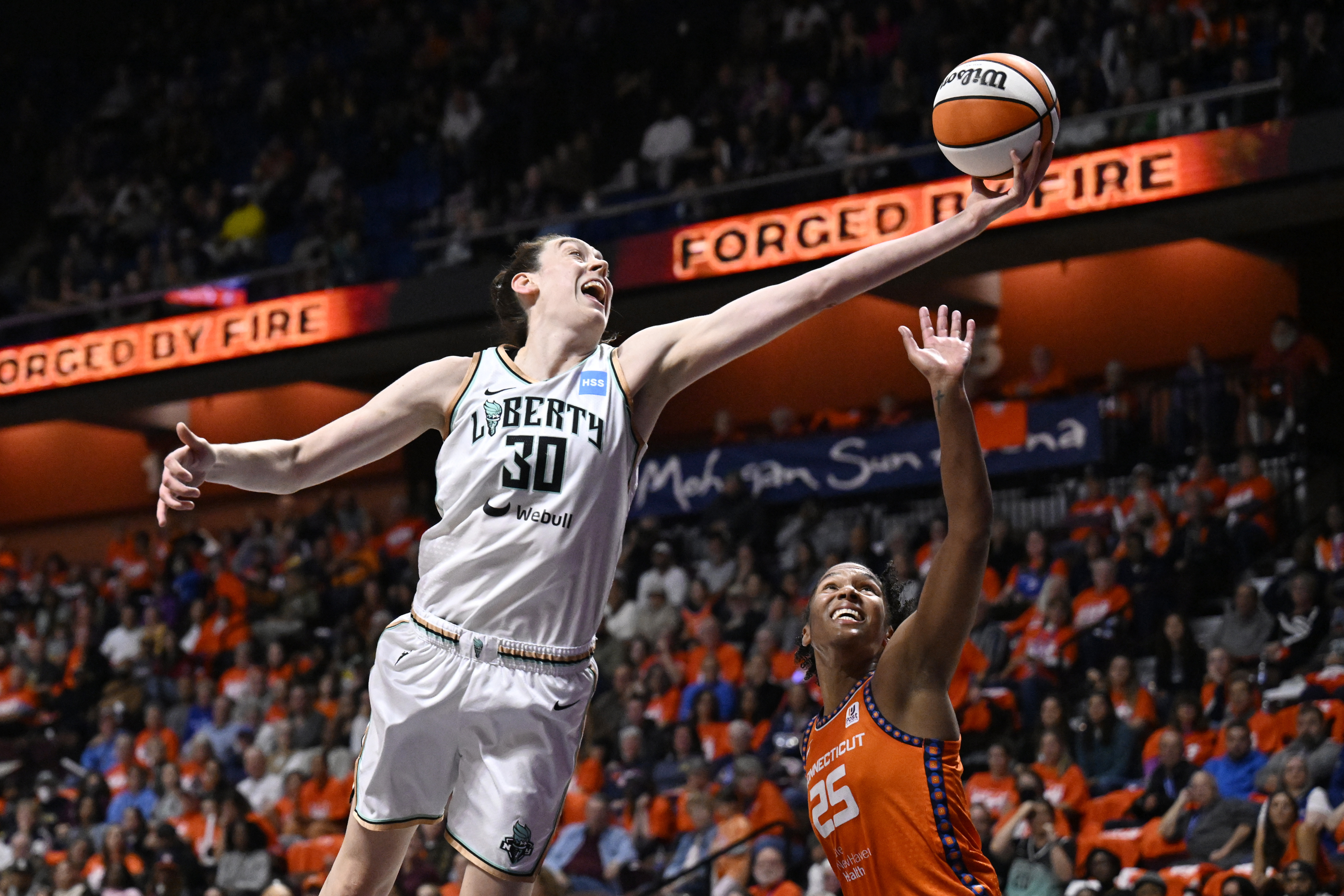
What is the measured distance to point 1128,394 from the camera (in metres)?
13.5

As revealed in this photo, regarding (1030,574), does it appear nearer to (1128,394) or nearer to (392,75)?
(1128,394)

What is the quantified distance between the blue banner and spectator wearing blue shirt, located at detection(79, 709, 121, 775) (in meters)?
5.49

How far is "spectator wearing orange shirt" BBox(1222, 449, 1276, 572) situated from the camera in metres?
11.9

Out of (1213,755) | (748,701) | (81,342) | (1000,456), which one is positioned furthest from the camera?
(81,342)

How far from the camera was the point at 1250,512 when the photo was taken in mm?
12125

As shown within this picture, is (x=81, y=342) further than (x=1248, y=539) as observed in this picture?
Yes

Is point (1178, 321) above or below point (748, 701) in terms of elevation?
above

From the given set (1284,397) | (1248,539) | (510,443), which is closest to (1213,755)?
(1248,539)

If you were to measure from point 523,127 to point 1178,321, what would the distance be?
293 inches

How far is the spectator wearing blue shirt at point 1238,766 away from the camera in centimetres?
941

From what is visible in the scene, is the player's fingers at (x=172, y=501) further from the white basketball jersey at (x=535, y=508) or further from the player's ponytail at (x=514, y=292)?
the player's ponytail at (x=514, y=292)

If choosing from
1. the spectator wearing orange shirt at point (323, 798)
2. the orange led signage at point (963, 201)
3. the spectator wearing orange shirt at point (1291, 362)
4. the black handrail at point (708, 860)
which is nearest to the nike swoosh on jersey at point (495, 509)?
the black handrail at point (708, 860)

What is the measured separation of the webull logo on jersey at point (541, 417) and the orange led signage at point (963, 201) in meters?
8.16

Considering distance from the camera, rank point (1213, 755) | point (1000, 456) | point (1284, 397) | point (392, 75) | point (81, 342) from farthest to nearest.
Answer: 1. point (392, 75)
2. point (81, 342)
3. point (1000, 456)
4. point (1284, 397)
5. point (1213, 755)
